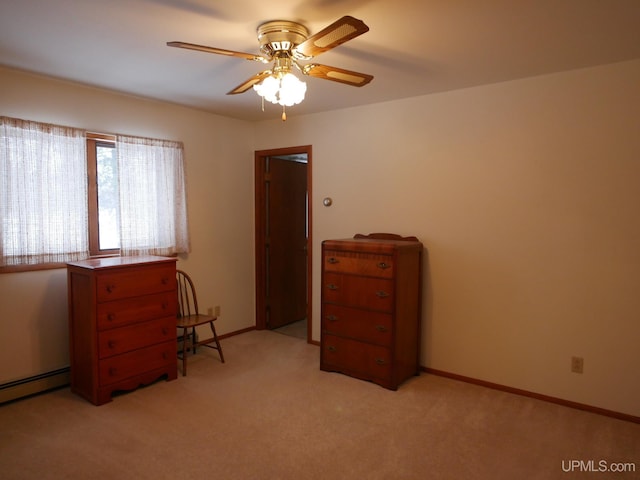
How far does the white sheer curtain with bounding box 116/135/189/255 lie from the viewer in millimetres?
3512

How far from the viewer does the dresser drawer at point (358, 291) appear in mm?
3160

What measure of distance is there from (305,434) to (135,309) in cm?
158

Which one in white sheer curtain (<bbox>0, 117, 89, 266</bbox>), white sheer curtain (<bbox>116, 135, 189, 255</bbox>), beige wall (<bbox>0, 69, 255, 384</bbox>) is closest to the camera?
white sheer curtain (<bbox>0, 117, 89, 266</bbox>)

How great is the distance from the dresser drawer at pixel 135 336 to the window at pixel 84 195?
72 cm

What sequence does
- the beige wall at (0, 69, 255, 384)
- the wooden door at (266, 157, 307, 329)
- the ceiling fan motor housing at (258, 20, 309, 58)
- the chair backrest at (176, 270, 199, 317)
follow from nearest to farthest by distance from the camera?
1. the ceiling fan motor housing at (258, 20, 309, 58)
2. the beige wall at (0, 69, 255, 384)
3. the chair backrest at (176, 270, 199, 317)
4. the wooden door at (266, 157, 307, 329)

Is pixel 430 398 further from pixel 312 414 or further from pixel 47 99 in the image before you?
pixel 47 99

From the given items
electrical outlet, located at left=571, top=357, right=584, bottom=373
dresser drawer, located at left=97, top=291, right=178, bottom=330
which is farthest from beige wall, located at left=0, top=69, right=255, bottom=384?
electrical outlet, located at left=571, top=357, right=584, bottom=373

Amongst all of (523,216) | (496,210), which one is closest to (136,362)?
(496,210)

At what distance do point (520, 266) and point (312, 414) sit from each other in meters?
1.87

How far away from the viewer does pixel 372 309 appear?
3.24 meters

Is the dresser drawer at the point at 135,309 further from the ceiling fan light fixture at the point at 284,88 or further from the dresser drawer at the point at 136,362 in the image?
the ceiling fan light fixture at the point at 284,88

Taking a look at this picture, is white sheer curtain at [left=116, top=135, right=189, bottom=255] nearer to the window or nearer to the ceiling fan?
the window

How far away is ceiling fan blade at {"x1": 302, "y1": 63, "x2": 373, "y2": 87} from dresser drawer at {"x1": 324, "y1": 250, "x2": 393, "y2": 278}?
1348 mm

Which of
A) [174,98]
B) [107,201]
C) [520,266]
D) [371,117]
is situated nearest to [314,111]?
[371,117]
